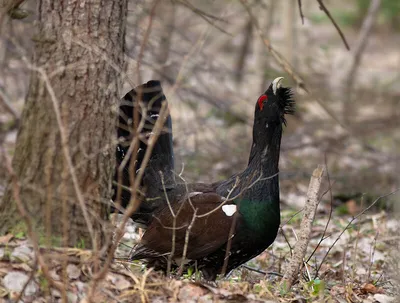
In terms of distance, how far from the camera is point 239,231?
17.5 ft

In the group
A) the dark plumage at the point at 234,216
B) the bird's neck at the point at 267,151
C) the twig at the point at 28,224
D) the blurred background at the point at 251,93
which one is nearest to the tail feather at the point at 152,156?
the blurred background at the point at 251,93

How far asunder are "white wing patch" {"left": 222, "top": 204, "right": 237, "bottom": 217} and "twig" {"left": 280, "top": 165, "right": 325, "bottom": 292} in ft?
2.13

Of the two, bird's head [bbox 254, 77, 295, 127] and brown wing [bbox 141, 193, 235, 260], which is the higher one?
bird's head [bbox 254, 77, 295, 127]

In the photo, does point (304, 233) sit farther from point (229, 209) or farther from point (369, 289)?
point (369, 289)

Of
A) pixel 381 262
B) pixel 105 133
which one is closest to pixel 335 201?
pixel 381 262

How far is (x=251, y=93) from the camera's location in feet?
50.9

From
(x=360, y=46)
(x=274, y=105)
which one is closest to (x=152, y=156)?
(x=274, y=105)

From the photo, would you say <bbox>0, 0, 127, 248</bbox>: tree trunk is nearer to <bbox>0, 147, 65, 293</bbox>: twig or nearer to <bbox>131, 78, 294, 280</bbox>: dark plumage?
<bbox>0, 147, 65, 293</bbox>: twig

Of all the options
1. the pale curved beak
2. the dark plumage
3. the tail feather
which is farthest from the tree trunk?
the pale curved beak

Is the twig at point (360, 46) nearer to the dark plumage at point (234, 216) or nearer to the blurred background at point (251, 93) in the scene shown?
the blurred background at point (251, 93)

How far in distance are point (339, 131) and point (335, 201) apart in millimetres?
5148

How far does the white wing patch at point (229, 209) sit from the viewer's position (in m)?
5.38

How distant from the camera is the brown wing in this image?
5.36m

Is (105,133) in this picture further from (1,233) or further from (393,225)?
(393,225)
